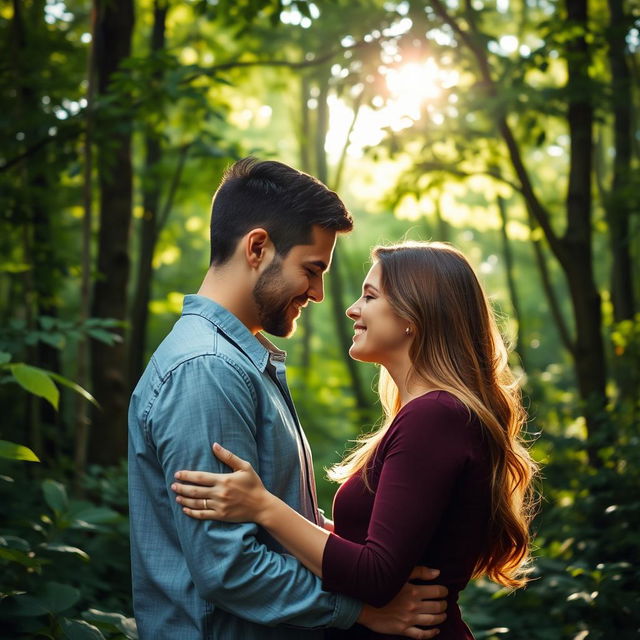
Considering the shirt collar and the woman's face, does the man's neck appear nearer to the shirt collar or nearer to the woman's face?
the shirt collar

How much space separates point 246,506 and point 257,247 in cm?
85

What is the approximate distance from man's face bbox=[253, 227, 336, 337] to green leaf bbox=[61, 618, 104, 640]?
1.17 metres

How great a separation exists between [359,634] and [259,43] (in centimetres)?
955

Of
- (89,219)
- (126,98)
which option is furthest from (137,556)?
(126,98)

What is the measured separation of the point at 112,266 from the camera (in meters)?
6.45

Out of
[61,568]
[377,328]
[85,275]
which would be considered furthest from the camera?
[85,275]

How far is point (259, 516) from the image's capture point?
208 centimetres

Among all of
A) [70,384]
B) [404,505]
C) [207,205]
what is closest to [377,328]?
[404,505]

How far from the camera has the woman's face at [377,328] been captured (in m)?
2.71

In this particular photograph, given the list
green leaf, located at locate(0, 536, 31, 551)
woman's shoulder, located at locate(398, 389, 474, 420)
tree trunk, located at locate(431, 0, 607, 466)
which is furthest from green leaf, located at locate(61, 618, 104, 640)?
tree trunk, located at locate(431, 0, 607, 466)

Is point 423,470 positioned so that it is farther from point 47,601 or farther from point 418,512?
point 47,601

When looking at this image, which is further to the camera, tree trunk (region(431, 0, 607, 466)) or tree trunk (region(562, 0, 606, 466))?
tree trunk (region(562, 0, 606, 466))

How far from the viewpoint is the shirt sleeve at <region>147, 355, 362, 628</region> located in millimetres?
1992

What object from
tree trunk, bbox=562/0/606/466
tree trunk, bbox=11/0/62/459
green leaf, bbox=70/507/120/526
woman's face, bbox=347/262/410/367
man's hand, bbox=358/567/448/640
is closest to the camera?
man's hand, bbox=358/567/448/640
